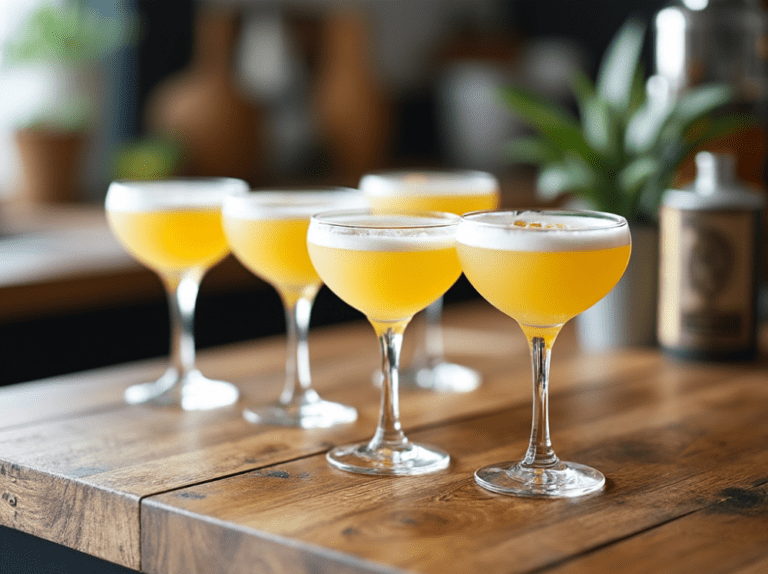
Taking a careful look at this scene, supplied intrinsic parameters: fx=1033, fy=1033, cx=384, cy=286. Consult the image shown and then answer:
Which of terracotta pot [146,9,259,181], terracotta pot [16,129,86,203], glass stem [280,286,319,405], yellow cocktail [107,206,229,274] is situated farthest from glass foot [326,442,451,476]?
terracotta pot [146,9,259,181]

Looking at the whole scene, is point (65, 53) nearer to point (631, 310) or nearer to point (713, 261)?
point (631, 310)

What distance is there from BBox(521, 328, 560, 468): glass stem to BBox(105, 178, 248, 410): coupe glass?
507 mm

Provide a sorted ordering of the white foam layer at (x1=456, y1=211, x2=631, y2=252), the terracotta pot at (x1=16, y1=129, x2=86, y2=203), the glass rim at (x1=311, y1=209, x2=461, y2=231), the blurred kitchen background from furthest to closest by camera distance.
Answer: the terracotta pot at (x1=16, y1=129, x2=86, y2=203) < the blurred kitchen background < the glass rim at (x1=311, y1=209, x2=461, y2=231) < the white foam layer at (x1=456, y1=211, x2=631, y2=252)

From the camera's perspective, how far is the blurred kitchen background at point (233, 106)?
257cm

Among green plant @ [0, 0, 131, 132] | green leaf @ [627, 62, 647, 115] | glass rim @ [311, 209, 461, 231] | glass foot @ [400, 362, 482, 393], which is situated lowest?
glass foot @ [400, 362, 482, 393]

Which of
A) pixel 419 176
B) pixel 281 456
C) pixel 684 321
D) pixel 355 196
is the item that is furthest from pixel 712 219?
pixel 281 456

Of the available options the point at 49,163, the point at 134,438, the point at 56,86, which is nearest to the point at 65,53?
the point at 56,86

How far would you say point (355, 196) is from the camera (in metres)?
1.45

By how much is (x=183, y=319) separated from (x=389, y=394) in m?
0.51

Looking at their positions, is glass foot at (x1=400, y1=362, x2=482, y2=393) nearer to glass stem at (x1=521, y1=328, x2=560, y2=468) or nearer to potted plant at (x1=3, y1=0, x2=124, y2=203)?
glass stem at (x1=521, y1=328, x2=560, y2=468)

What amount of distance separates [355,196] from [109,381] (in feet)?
1.59

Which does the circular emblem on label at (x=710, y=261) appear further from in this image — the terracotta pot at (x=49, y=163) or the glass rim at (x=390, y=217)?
the terracotta pot at (x=49, y=163)

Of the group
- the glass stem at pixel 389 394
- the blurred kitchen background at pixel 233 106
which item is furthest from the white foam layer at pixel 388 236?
the blurred kitchen background at pixel 233 106

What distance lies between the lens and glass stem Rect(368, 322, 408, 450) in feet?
3.88
